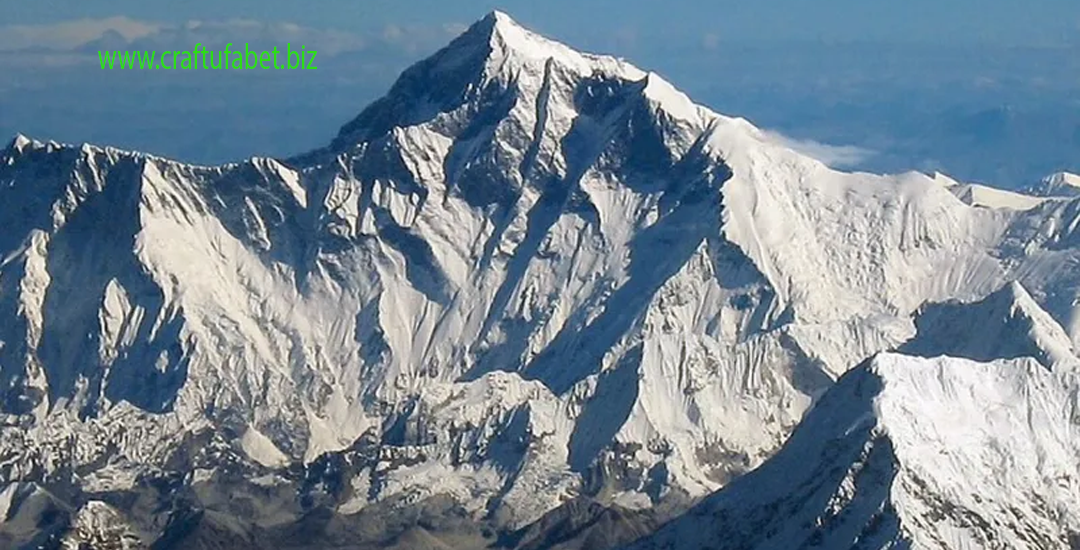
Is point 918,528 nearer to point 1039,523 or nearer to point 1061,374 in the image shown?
point 1039,523

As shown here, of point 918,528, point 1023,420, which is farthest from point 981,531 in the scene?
point 1023,420

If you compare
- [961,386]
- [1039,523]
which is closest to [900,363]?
[961,386]

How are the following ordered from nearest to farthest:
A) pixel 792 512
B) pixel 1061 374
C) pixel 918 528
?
pixel 918 528 → pixel 792 512 → pixel 1061 374

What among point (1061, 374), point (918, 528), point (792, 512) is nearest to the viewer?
point (918, 528)

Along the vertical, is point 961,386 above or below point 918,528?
above

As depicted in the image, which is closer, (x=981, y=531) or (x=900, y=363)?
(x=981, y=531)

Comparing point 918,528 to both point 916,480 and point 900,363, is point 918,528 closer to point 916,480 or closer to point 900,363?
point 916,480
